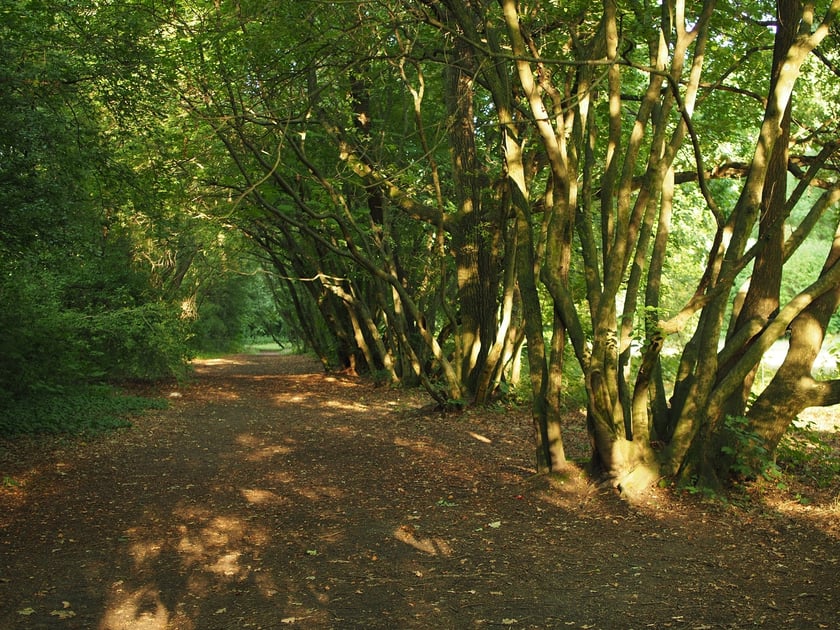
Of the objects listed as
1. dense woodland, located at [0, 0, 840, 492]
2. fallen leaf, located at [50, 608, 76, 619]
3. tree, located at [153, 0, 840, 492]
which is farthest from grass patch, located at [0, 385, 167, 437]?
fallen leaf, located at [50, 608, 76, 619]

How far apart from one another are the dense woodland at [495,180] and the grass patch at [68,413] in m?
0.13

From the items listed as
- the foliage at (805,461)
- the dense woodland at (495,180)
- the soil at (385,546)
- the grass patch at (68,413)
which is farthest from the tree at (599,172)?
the grass patch at (68,413)

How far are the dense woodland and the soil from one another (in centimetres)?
91

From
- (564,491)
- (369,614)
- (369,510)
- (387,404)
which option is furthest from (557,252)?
(387,404)

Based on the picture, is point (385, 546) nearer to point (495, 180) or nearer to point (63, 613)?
point (63, 613)

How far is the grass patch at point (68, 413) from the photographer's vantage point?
11734 mm

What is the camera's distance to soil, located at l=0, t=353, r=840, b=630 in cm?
505

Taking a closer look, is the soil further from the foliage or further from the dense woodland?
the dense woodland

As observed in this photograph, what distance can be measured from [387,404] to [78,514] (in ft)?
29.8

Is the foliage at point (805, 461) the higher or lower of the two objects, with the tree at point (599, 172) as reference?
lower

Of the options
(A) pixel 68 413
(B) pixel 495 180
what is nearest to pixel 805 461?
(B) pixel 495 180

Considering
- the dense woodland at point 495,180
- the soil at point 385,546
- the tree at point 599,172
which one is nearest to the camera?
the soil at point 385,546

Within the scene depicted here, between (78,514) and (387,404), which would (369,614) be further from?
(387,404)

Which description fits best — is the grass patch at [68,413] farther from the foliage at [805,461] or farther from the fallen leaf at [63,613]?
the foliage at [805,461]
